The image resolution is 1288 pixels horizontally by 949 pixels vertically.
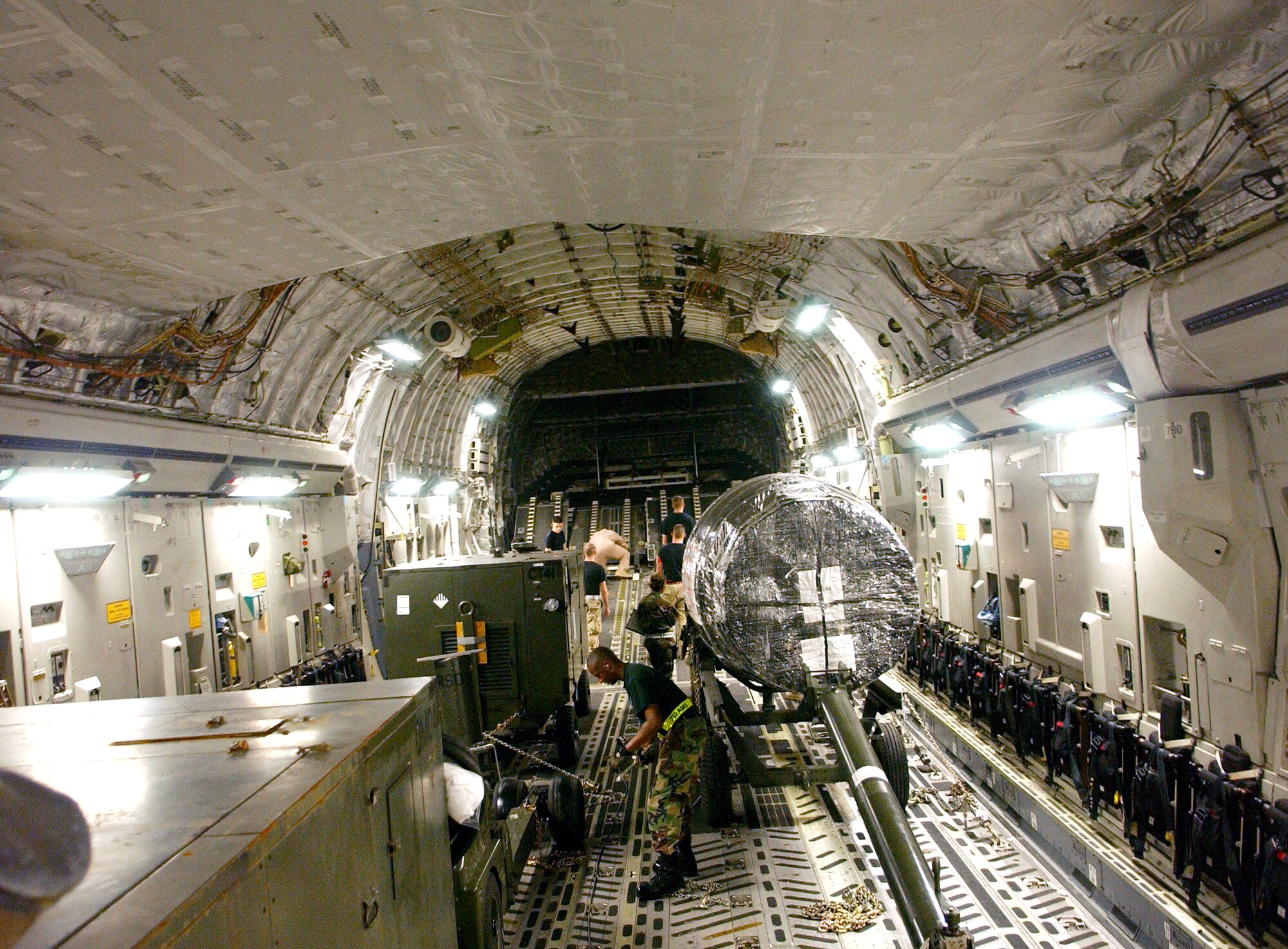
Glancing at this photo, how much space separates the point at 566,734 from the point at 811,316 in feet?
17.9

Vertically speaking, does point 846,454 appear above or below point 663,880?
above

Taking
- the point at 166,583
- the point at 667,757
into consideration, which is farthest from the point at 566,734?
the point at 166,583

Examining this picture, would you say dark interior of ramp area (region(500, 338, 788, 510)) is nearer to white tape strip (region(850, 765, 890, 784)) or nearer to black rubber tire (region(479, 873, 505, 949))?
white tape strip (region(850, 765, 890, 784))

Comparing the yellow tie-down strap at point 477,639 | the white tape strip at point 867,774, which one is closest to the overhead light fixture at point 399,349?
the yellow tie-down strap at point 477,639

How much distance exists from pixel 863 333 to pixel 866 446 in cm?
199

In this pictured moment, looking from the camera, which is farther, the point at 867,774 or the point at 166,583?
the point at 166,583

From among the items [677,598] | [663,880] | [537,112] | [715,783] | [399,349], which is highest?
[399,349]

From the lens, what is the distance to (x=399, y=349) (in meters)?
7.86

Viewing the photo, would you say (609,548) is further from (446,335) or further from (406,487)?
(446,335)

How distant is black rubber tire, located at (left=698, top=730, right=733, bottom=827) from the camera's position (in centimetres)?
526

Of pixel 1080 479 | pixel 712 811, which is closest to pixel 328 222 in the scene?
pixel 712 811

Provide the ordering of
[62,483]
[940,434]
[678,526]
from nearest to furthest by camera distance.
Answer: [62,483], [940,434], [678,526]

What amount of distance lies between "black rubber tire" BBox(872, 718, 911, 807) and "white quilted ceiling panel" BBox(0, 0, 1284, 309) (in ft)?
12.1

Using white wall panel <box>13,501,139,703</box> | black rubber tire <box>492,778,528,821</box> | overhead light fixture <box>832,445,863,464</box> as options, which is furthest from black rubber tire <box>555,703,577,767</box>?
overhead light fixture <box>832,445,863,464</box>
